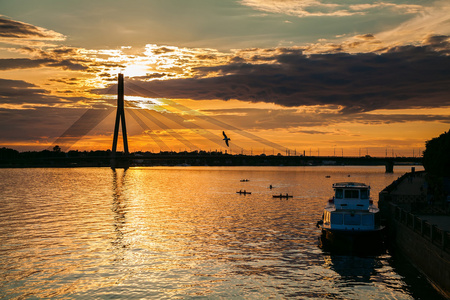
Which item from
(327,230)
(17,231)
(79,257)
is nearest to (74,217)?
(17,231)

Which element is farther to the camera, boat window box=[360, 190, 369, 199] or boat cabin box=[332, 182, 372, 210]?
boat window box=[360, 190, 369, 199]

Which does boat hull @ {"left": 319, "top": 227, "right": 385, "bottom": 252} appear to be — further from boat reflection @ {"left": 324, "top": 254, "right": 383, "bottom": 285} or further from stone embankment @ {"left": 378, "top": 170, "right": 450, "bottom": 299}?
stone embankment @ {"left": 378, "top": 170, "right": 450, "bottom": 299}

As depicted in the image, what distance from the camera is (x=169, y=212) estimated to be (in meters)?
66.6

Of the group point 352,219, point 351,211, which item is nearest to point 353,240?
point 352,219

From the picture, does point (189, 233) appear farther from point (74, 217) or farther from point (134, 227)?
point (74, 217)

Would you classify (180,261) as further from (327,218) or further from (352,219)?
(352,219)

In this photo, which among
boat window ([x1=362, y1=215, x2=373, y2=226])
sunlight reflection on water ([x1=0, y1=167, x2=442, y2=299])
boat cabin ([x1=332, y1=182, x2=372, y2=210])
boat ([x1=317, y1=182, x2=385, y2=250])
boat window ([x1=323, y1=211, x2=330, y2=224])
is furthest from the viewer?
boat cabin ([x1=332, y1=182, x2=372, y2=210])

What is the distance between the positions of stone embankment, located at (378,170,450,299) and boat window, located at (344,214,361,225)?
3.38 m

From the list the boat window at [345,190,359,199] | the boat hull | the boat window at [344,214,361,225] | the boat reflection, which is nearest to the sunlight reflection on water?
the boat reflection

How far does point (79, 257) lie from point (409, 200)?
3581 cm

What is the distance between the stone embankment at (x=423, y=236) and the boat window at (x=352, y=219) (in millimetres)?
3385

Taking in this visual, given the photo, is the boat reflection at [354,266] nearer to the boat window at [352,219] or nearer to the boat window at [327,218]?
the boat window at [352,219]

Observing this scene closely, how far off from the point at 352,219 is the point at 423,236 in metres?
10.5

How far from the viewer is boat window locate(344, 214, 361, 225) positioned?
3975 centimetres
